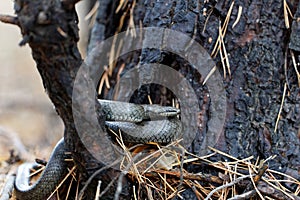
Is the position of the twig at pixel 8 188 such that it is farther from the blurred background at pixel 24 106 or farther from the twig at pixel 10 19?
the twig at pixel 10 19

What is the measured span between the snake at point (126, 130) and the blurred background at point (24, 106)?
887 millimetres

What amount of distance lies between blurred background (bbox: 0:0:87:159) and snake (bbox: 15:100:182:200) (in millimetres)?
887

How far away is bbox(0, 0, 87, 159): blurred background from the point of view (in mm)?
3559

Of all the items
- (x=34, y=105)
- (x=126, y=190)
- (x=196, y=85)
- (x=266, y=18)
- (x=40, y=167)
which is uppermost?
(x=266, y=18)

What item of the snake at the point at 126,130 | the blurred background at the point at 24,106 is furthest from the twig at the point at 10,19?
the blurred background at the point at 24,106

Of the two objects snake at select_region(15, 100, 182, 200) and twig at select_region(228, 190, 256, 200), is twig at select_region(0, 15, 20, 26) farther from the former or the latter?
twig at select_region(228, 190, 256, 200)

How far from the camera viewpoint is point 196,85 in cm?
200

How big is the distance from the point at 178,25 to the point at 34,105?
4.06 metres

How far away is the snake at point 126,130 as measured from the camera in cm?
187

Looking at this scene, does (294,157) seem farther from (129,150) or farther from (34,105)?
(34,105)

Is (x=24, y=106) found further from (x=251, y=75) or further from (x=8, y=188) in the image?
(x=251, y=75)

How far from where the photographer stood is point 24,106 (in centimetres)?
575

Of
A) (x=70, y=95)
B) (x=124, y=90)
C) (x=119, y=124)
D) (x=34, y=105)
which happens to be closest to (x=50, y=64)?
(x=70, y=95)

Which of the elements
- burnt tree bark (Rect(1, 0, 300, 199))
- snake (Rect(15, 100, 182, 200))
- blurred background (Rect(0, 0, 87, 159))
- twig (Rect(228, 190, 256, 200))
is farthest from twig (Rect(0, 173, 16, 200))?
twig (Rect(228, 190, 256, 200))
